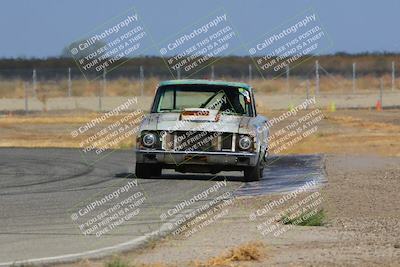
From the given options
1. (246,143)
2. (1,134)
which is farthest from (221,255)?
(1,134)

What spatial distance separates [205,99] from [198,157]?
1772 millimetres

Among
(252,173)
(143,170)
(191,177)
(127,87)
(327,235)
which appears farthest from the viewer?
(127,87)

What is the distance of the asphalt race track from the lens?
41.1 feet

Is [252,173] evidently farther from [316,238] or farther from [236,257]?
[236,257]

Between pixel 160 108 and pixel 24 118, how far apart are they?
94.7 ft

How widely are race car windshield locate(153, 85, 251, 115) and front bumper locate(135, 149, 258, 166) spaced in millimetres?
1209

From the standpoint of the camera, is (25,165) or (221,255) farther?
(25,165)

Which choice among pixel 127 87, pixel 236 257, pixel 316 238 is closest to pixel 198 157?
pixel 316 238

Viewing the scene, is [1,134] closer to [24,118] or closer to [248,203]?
[24,118]

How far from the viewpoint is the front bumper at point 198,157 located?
20266 millimetres

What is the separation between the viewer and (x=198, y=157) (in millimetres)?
20297

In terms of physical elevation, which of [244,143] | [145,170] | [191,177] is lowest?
[191,177]

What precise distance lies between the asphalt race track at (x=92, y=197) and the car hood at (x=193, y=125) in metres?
0.92

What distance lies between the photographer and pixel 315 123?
145 ft
